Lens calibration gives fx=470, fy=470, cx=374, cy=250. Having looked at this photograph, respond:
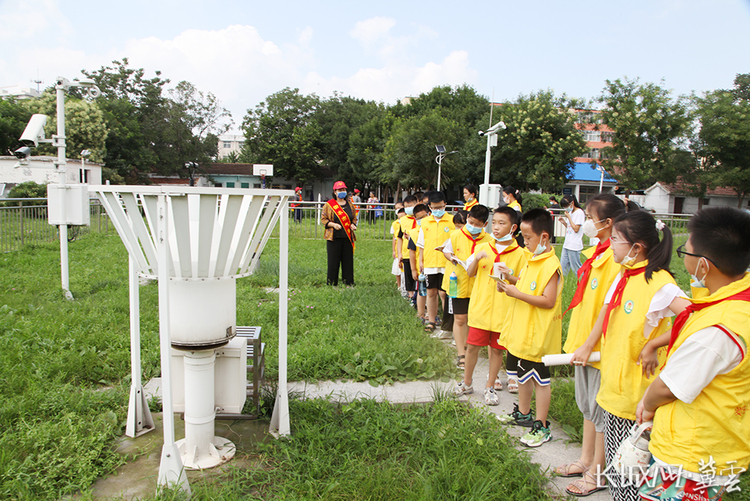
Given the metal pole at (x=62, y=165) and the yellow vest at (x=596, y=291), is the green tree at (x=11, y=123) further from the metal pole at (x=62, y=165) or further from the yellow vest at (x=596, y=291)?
the yellow vest at (x=596, y=291)

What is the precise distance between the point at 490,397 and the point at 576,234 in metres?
5.86

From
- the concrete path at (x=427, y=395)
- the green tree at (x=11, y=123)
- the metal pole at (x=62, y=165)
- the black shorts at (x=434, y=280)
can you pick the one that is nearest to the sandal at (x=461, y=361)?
the concrete path at (x=427, y=395)

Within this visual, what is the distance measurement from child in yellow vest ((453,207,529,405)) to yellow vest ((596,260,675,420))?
133 centimetres

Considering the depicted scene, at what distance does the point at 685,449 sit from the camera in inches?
71.7

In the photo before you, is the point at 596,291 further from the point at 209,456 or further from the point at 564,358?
the point at 209,456

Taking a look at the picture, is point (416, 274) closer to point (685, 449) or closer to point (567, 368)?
point (567, 368)

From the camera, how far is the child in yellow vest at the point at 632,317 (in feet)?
7.69

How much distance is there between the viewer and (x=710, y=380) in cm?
173

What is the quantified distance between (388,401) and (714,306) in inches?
108

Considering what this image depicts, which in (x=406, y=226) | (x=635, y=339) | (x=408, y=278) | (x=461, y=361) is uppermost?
(x=406, y=226)

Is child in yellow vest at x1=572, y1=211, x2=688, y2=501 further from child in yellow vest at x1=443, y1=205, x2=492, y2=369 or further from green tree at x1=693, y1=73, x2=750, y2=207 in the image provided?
green tree at x1=693, y1=73, x2=750, y2=207

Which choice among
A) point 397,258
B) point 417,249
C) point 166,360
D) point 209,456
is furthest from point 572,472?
point 397,258

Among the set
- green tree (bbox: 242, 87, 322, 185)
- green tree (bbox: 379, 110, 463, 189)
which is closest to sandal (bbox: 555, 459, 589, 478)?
green tree (bbox: 379, 110, 463, 189)

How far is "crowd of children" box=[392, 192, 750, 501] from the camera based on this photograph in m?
1.76
